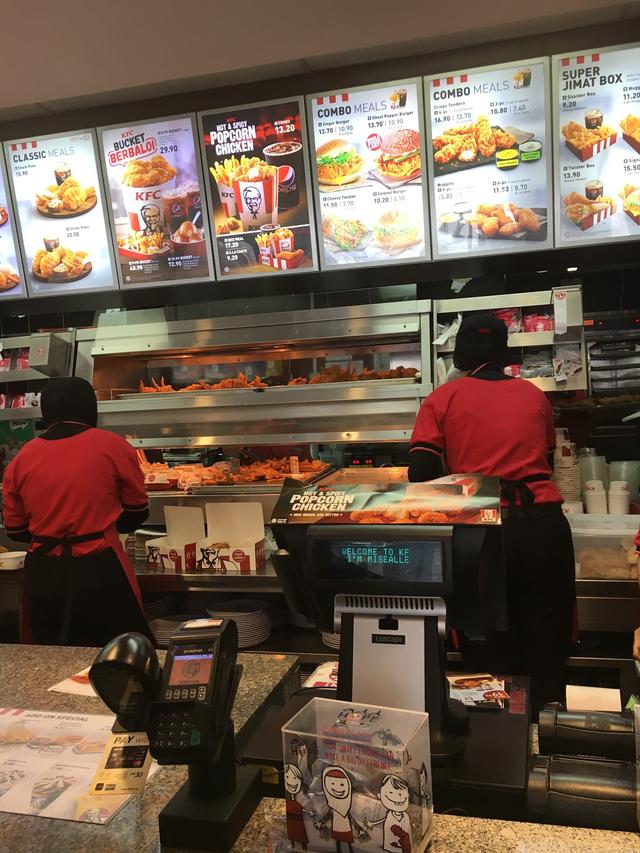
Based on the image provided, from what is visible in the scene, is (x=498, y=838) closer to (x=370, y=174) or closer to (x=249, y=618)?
(x=249, y=618)

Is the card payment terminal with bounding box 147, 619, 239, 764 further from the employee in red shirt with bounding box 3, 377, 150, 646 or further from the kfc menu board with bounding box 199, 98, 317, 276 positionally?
the kfc menu board with bounding box 199, 98, 317, 276

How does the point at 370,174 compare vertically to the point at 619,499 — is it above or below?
above

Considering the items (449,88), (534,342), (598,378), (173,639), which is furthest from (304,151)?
(173,639)

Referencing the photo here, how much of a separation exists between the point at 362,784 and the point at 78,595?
239cm

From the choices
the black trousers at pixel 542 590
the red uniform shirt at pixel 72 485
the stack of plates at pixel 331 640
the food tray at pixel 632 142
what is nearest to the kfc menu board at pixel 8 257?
the red uniform shirt at pixel 72 485

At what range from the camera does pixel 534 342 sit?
3615 millimetres

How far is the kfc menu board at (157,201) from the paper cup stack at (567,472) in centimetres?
215

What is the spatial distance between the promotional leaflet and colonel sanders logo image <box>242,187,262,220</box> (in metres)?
0.93

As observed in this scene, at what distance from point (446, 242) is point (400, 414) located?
3.05 ft

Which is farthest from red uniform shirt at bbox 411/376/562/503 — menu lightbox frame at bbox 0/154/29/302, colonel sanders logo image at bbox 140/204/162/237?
menu lightbox frame at bbox 0/154/29/302

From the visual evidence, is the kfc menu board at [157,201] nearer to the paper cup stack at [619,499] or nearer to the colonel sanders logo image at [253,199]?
the colonel sanders logo image at [253,199]

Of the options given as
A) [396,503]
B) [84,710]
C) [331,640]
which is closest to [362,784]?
[396,503]

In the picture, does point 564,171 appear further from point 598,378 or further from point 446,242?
point 598,378

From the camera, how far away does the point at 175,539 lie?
3.43 m
